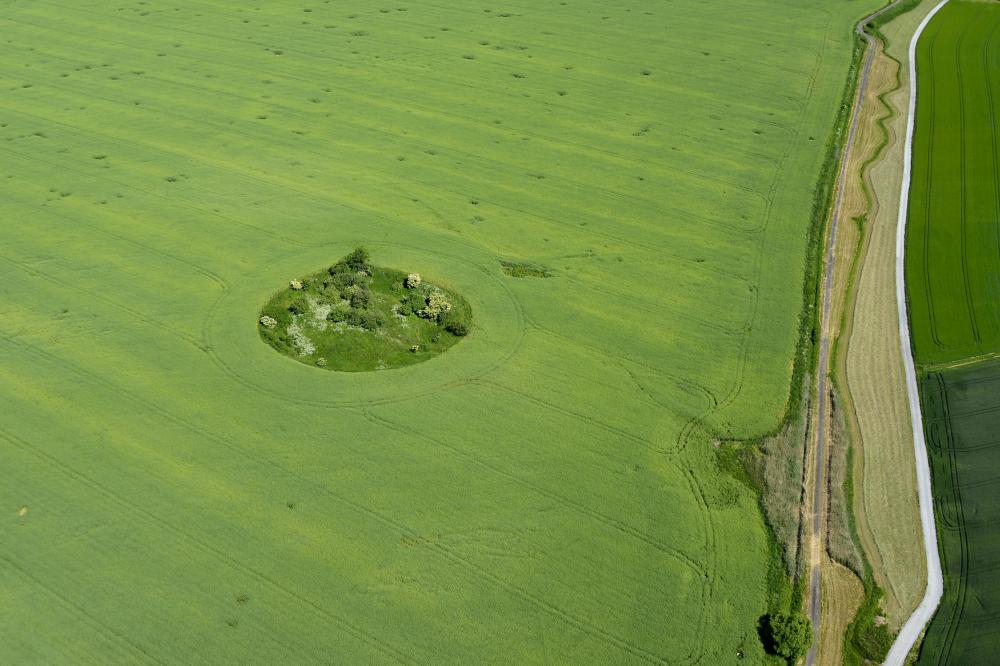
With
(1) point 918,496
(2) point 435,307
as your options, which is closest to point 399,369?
(2) point 435,307

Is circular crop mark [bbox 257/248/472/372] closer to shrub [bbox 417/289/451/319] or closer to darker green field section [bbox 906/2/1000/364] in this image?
shrub [bbox 417/289/451/319]

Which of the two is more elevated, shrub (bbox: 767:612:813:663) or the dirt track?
the dirt track

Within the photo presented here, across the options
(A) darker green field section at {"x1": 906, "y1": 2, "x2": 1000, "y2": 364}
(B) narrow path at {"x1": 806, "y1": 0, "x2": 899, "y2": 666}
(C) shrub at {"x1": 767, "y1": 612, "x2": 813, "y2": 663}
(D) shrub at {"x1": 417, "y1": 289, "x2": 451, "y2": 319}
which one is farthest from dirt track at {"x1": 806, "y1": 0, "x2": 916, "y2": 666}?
(D) shrub at {"x1": 417, "y1": 289, "x2": 451, "y2": 319}

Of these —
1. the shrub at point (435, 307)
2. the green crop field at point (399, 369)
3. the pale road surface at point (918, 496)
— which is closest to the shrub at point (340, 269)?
the green crop field at point (399, 369)

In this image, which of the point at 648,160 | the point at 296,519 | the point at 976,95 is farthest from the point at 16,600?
the point at 976,95

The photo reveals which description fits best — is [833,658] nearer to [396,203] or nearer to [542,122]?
[396,203]

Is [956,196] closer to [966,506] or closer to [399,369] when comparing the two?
[966,506]

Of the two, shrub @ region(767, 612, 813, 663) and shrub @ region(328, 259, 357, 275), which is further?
shrub @ region(328, 259, 357, 275)

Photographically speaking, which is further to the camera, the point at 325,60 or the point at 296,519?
the point at 325,60
